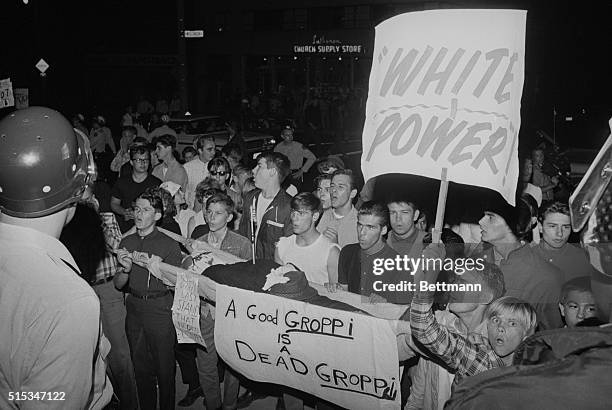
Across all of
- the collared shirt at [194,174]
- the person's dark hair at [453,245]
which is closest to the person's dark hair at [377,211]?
the person's dark hair at [453,245]

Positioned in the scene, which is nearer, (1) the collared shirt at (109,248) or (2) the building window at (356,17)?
(1) the collared shirt at (109,248)

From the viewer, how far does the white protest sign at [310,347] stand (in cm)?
392

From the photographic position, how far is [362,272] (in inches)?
216

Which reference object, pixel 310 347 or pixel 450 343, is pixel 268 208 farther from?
pixel 450 343

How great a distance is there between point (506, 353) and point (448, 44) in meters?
1.85

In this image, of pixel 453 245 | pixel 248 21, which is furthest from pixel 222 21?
pixel 453 245

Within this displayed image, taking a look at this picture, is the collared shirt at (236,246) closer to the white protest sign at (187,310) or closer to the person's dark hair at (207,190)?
the person's dark hair at (207,190)

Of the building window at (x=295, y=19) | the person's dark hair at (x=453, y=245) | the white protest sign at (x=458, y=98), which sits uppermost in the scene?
the building window at (x=295, y=19)

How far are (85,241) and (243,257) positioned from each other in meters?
1.43

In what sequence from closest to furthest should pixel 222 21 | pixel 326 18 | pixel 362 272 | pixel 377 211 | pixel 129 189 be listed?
1. pixel 362 272
2. pixel 377 211
3. pixel 129 189
4. pixel 326 18
5. pixel 222 21

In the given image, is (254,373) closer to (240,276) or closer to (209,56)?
(240,276)

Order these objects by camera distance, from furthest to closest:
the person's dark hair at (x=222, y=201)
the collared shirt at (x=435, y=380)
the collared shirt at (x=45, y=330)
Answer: the person's dark hair at (x=222, y=201)
the collared shirt at (x=435, y=380)
the collared shirt at (x=45, y=330)

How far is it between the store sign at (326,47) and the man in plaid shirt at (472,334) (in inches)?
1620

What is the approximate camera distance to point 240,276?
15.5ft
